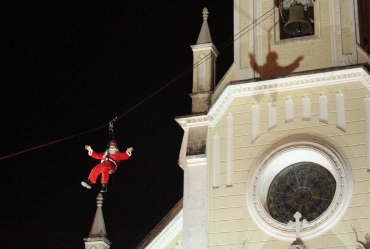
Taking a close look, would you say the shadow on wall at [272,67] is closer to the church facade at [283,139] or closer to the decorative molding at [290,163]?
the church facade at [283,139]

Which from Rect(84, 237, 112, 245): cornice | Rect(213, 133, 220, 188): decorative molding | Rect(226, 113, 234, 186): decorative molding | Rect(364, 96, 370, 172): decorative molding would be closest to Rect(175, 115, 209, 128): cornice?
Rect(213, 133, 220, 188): decorative molding

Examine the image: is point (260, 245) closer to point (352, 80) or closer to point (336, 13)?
point (352, 80)

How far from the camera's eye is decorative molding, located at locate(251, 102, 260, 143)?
1099 inches

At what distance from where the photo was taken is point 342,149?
26.8 m

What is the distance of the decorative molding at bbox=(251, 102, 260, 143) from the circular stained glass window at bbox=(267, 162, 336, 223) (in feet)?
3.69

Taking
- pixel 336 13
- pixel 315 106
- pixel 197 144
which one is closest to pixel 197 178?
pixel 197 144

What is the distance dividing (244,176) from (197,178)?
4.23 feet

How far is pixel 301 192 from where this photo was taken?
27.4 meters

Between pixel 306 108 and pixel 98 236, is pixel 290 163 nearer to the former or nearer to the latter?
pixel 306 108

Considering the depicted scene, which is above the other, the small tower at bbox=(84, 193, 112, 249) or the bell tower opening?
the bell tower opening

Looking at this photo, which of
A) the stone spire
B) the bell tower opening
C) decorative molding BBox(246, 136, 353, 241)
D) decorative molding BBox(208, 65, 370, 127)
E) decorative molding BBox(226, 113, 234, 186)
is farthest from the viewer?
the stone spire

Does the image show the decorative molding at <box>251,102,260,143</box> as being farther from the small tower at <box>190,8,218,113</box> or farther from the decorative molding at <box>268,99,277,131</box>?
the small tower at <box>190,8,218,113</box>

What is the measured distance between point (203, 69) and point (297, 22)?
9.67 feet

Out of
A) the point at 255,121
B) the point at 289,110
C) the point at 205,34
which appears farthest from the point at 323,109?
the point at 205,34
